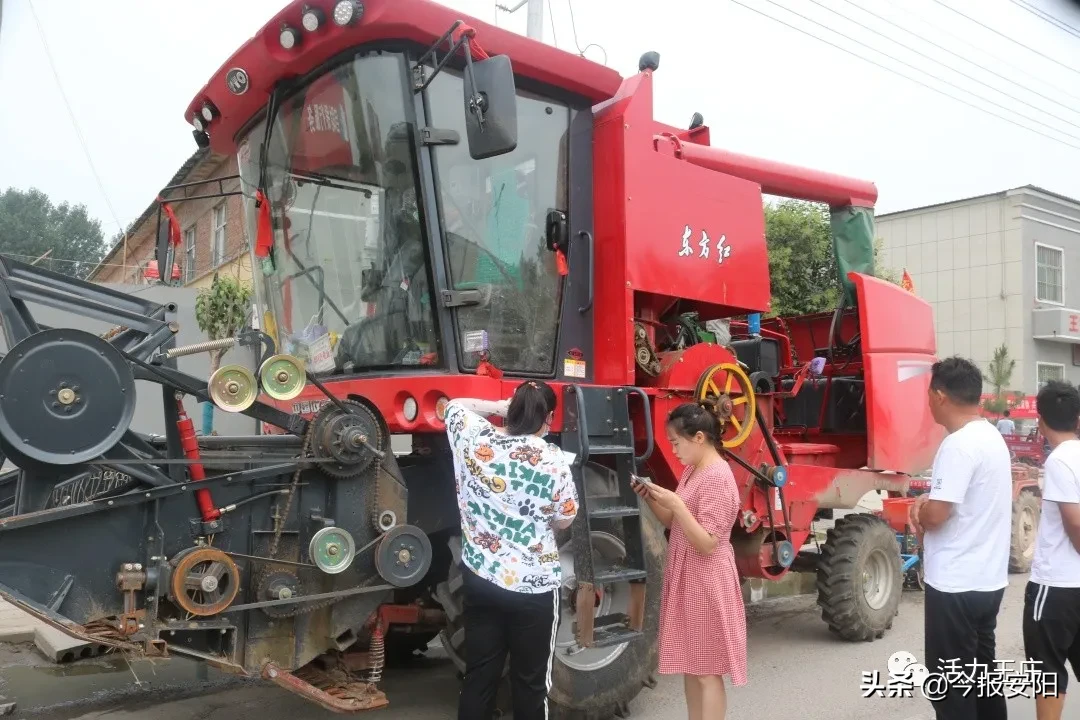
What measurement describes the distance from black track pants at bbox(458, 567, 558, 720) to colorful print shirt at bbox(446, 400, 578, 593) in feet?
0.30

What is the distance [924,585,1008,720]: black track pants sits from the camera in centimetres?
337

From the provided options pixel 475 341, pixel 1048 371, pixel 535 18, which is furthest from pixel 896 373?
pixel 1048 371

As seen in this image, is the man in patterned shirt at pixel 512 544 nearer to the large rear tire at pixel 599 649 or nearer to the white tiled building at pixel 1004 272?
the large rear tire at pixel 599 649

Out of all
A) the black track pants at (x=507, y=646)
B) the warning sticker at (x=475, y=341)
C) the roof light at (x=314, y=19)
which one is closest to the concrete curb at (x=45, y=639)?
the black track pants at (x=507, y=646)

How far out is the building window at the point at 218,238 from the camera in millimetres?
17062

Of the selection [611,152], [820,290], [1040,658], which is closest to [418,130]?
[611,152]

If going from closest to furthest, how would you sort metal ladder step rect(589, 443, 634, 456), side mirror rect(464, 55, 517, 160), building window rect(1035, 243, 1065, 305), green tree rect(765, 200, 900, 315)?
side mirror rect(464, 55, 517, 160), metal ladder step rect(589, 443, 634, 456), green tree rect(765, 200, 900, 315), building window rect(1035, 243, 1065, 305)

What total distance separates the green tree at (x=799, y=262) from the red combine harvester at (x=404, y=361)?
8.32 meters

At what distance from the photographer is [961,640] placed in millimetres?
3391

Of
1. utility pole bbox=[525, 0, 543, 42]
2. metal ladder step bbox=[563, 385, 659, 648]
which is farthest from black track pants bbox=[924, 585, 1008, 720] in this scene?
utility pole bbox=[525, 0, 543, 42]

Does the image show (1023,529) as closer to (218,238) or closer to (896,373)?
(896,373)

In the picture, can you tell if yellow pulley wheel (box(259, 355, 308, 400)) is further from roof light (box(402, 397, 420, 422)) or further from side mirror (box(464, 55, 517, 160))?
side mirror (box(464, 55, 517, 160))

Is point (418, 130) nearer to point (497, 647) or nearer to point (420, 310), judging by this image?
point (420, 310)

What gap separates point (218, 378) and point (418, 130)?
1.48 metres
